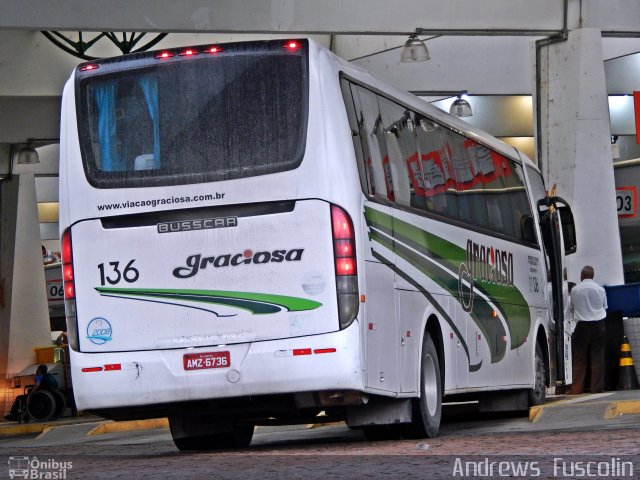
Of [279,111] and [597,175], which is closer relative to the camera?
[279,111]

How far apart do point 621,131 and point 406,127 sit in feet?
72.7

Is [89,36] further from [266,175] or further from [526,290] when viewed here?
[266,175]

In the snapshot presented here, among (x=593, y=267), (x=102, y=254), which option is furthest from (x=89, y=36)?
(x=102, y=254)

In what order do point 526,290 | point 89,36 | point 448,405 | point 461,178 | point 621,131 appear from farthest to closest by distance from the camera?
point 621,131
point 89,36
point 448,405
point 526,290
point 461,178

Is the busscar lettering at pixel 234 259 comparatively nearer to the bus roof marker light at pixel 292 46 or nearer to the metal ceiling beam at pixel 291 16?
the bus roof marker light at pixel 292 46

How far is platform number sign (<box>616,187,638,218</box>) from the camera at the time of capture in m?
33.5

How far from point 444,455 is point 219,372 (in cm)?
203

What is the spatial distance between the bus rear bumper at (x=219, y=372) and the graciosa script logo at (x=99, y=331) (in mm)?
120

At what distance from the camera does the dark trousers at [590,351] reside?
1952 centimetres

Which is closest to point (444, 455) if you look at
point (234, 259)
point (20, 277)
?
point (234, 259)

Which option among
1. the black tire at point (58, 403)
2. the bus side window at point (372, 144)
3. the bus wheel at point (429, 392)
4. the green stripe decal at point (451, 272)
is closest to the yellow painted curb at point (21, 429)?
the black tire at point (58, 403)

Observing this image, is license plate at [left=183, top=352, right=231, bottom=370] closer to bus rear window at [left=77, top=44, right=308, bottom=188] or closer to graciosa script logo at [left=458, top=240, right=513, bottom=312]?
bus rear window at [left=77, top=44, right=308, bottom=188]

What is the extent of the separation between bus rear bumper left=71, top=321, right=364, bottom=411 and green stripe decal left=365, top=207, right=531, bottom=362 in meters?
1.08

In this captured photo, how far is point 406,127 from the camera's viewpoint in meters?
12.0
